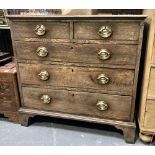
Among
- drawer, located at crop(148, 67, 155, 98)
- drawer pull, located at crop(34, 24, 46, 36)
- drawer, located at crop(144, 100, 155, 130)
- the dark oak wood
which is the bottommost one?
the dark oak wood

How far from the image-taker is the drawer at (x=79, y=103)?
1186 mm

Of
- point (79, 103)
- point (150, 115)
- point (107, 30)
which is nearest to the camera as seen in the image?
point (107, 30)

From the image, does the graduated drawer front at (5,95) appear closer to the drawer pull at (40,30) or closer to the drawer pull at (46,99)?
the drawer pull at (46,99)

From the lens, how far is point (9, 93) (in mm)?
1363

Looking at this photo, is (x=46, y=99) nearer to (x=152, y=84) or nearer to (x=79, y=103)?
(x=79, y=103)

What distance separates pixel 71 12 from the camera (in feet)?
4.30

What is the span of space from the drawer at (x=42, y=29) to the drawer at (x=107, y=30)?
0.07 metres

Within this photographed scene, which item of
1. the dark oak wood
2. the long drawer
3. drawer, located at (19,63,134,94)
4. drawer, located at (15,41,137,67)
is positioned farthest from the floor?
the long drawer

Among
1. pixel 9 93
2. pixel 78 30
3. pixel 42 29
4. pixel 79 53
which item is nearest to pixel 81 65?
pixel 79 53

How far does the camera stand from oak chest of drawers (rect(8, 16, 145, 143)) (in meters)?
1.05

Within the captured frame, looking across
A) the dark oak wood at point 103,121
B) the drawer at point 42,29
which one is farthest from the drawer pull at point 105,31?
the dark oak wood at point 103,121

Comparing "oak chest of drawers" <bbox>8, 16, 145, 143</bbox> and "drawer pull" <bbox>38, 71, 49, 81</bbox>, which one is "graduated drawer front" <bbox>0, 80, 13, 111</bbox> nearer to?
"oak chest of drawers" <bbox>8, 16, 145, 143</bbox>

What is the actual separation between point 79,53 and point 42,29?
0.82ft
